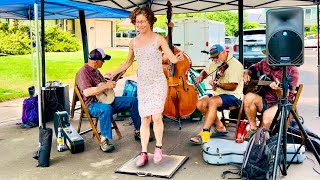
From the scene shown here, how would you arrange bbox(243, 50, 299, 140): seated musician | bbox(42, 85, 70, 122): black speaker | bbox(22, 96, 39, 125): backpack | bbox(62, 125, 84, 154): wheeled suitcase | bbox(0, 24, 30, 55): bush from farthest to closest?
bbox(0, 24, 30, 55): bush, bbox(42, 85, 70, 122): black speaker, bbox(22, 96, 39, 125): backpack, bbox(62, 125, 84, 154): wheeled suitcase, bbox(243, 50, 299, 140): seated musician

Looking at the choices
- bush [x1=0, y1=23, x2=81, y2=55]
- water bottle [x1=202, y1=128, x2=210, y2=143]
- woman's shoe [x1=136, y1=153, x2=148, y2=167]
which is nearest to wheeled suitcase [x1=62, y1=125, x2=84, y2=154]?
woman's shoe [x1=136, y1=153, x2=148, y2=167]

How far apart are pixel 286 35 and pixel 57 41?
2346 centimetres

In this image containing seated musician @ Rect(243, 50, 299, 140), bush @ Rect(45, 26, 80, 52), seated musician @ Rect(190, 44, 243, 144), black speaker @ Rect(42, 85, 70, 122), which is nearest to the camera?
seated musician @ Rect(243, 50, 299, 140)

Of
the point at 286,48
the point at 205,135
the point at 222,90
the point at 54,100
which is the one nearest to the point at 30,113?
the point at 54,100

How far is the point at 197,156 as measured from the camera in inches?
186

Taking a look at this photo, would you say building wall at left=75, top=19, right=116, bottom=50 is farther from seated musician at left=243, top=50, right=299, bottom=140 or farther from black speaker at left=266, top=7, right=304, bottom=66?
black speaker at left=266, top=7, right=304, bottom=66

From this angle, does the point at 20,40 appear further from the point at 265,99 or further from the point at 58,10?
the point at 265,99

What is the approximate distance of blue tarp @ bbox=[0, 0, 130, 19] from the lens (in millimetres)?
6059

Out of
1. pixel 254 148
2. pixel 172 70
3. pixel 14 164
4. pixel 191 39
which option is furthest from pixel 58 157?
pixel 191 39

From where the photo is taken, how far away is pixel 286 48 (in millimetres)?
3707

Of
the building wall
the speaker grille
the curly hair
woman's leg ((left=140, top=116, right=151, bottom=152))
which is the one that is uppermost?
the building wall

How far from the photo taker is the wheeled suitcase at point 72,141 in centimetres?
489

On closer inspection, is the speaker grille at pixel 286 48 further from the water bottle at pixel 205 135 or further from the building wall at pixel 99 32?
the building wall at pixel 99 32

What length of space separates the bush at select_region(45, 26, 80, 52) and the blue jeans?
2093cm
